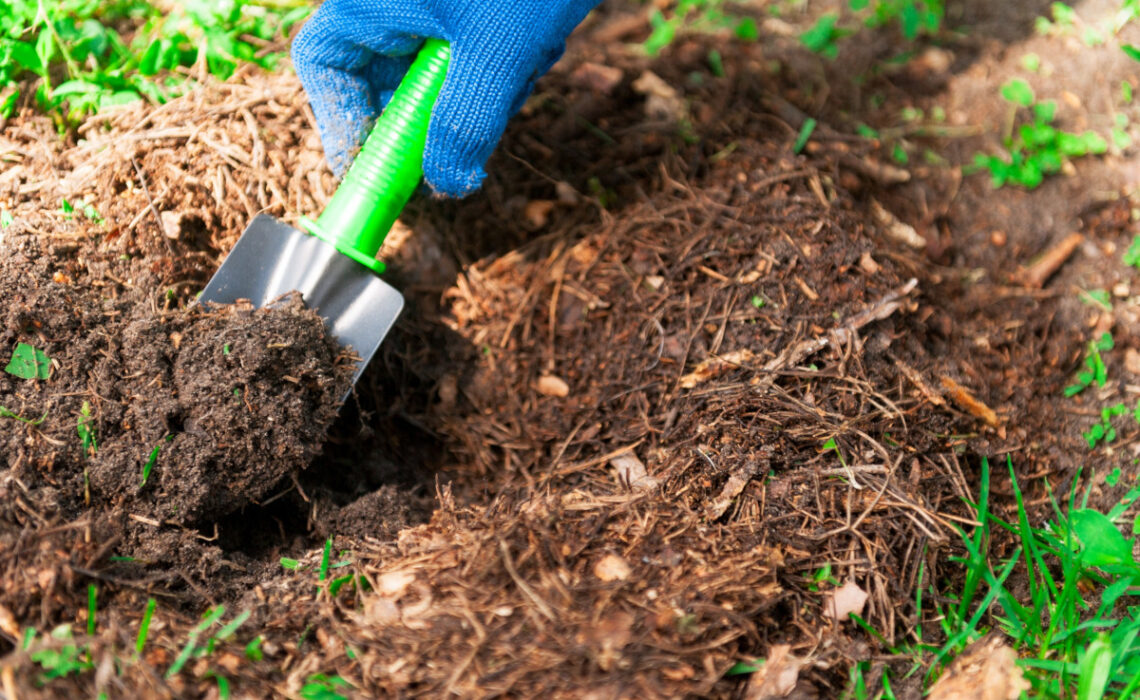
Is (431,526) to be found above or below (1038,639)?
above

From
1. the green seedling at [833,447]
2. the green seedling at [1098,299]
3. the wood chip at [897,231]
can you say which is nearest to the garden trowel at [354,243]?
the green seedling at [833,447]

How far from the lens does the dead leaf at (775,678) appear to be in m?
1.52

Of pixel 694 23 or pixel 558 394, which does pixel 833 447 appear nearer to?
pixel 558 394

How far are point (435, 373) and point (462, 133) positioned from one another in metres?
0.69

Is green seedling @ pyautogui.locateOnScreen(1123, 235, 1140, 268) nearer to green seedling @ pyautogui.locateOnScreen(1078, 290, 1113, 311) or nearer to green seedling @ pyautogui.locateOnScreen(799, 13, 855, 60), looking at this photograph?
green seedling @ pyautogui.locateOnScreen(1078, 290, 1113, 311)

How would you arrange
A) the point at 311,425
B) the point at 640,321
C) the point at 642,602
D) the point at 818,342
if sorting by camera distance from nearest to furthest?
the point at 642,602 → the point at 311,425 → the point at 818,342 → the point at 640,321

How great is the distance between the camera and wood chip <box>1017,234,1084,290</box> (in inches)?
97.8

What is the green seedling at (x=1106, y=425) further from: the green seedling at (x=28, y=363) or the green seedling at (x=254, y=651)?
the green seedling at (x=28, y=363)

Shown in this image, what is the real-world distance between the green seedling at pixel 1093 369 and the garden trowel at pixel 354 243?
194 centimetres

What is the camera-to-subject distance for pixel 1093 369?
7.51 feet

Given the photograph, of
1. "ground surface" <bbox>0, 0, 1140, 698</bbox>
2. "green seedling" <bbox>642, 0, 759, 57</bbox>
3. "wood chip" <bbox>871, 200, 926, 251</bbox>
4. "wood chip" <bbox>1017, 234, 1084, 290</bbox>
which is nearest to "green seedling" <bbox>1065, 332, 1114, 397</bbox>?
"ground surface" <bbox>0, 0, 1140, 698</bbox>

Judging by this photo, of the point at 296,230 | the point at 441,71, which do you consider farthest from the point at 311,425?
the point at 441,71

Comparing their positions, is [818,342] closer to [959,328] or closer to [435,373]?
[959,328]

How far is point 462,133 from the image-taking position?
1905 millimetres
